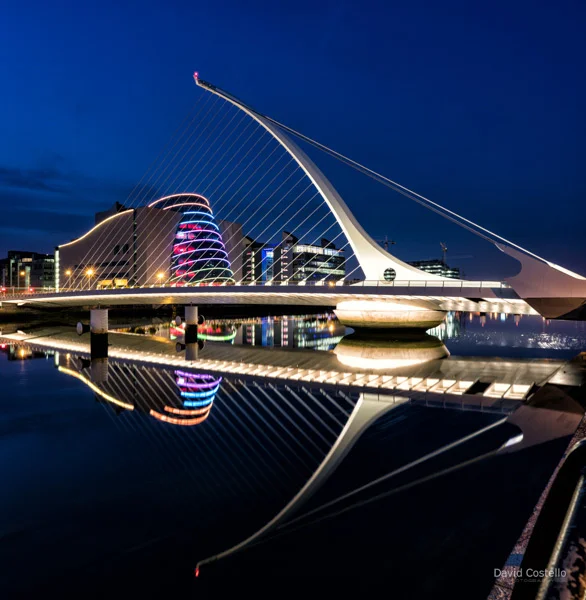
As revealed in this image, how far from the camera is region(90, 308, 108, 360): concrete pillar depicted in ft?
78.7

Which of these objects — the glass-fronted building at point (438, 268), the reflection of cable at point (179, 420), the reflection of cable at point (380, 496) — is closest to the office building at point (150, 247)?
the reflection of cable at point (179, 420)

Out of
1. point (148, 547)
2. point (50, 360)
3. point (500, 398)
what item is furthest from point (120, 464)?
point (50, 360)

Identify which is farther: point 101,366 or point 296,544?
point 101,366

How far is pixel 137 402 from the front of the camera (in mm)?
13367

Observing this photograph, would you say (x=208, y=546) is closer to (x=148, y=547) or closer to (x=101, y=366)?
(x=148, y=547)

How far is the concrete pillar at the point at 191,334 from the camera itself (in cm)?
2511

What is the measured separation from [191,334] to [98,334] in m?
6.52

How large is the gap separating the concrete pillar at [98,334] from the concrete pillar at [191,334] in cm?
431

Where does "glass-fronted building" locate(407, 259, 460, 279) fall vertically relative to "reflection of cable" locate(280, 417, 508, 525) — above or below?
above

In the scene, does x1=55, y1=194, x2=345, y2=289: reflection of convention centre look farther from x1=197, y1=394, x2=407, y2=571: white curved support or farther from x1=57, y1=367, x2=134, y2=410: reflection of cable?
x1=197, y1=394, x2=407, y2=571: white curved support

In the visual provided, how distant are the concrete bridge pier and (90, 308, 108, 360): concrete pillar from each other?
13631 mm

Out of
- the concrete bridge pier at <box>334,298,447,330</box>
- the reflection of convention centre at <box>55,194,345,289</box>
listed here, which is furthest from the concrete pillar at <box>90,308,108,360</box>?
the reflection of convention centre at <box>55,194,345,289</box>

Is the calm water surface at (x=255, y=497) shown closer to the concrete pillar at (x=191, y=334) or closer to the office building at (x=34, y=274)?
the concrete pillar at (x=191, y=334)

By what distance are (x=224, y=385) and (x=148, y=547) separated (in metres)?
10.5
